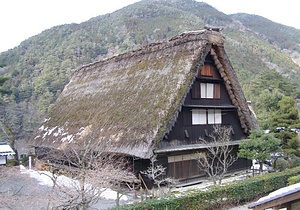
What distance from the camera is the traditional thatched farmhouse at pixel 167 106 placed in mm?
12938

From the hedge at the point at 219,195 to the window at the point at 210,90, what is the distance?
4776mm

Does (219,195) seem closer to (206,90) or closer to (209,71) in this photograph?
(206,90)

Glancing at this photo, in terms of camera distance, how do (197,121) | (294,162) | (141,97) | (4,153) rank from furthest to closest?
1. (4,153)
2. (294,162)
3. (197,121)
4. (141,97)

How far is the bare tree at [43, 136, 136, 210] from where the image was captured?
7.65 m

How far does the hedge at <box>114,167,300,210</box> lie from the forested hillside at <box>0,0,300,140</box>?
13738mm

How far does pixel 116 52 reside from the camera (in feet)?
187

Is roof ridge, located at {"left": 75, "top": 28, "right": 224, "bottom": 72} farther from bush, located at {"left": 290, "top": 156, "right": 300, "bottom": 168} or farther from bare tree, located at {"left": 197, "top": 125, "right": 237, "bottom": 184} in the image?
bush, located at {"left": 290, "top": 156, "right": 300, "bottom": 168}

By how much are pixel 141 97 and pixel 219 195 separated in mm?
6082

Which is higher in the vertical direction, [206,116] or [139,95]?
[139,95]

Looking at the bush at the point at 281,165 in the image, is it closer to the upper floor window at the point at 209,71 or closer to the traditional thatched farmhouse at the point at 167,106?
the traditional thatched farmhouse at the point at 167,106

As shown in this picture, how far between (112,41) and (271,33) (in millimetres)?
47856

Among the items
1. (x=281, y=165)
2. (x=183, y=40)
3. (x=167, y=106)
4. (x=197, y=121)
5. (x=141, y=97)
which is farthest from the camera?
(x=281, y=165)

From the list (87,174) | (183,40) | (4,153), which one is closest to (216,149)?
(183,40)

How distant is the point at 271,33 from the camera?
85.5m
